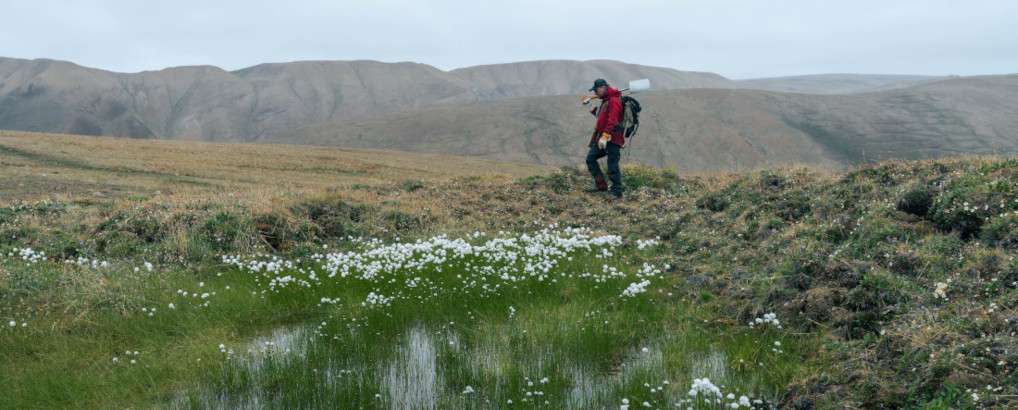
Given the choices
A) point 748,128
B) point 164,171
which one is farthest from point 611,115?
point 748,128

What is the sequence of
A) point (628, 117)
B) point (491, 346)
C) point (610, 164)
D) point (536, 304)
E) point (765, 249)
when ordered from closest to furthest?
point (491, 346) < point (536, 304) < point (765, 249) < point (628, 117) < point (610, 164)

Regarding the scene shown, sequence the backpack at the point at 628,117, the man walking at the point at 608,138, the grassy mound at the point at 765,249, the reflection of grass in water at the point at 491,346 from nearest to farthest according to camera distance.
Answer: the grassy mound at the point at 765,249, the reflection of grass in water at the point at 491,346, the man walking at the point at 608,138, the backpack at the point at 628,117

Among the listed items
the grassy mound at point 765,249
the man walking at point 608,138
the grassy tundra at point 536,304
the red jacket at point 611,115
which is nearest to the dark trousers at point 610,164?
the man walking at point 608,138

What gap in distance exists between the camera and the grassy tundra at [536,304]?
16.9 ft

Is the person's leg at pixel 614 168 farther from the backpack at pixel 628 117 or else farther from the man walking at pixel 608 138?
the backpack at pixel 628 117

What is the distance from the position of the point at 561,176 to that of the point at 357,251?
7.71 m

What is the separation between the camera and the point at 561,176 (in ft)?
55.8

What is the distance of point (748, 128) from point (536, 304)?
9762cm

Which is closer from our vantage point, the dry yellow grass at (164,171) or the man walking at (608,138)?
Result: the man walking at (608,138)

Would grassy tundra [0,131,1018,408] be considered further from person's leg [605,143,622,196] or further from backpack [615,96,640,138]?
backpack [615,96,640,138]

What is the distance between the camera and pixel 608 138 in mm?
14719

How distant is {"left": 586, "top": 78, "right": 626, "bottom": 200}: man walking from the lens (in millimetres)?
14859

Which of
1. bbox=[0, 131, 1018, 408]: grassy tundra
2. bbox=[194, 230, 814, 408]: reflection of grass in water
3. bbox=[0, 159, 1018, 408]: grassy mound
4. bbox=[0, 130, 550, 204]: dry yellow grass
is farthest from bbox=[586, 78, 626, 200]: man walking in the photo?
bbox=[194, 230, 814, 408]: reflection of grass in water

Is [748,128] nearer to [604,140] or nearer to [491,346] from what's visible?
[604,140]
